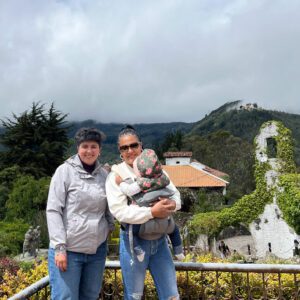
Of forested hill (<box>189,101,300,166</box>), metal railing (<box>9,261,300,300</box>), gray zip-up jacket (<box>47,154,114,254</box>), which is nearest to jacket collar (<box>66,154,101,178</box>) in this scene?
gray zip-up jacket (<box>47,154,114,254</box>)

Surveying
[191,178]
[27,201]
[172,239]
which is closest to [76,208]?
[172,239]

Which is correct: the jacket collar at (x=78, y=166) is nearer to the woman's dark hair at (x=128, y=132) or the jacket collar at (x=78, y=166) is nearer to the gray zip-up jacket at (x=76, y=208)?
the gray zip-up jacket at (x=76, y=208)

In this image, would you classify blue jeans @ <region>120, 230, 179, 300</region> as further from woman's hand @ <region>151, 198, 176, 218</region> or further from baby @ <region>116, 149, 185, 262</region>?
woman's hand @ <region>151, 198, 176, 218</region>

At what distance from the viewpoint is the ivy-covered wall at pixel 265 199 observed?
13062 millimetres

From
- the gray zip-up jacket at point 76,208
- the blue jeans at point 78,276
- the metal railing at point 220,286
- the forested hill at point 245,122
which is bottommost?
the metal railing at point 220,286

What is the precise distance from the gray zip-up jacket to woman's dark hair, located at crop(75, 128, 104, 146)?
16cm

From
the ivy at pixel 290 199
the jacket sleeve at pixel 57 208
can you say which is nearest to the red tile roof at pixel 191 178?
the ivy at pixel 290 199

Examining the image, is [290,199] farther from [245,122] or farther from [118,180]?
[245,122]

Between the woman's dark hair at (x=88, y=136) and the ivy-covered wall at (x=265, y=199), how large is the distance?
37.8ft

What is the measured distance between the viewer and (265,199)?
14.1 meters

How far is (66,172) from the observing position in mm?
2439

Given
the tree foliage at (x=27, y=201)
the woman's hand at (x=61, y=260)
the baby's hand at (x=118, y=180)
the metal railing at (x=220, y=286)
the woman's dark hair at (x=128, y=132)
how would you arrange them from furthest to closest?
the tree foliage at (x=27, y=201) < the metal railing at (x=220, y=286) < the woman's dark hair at (x=128, y=132) < the baby's hand at (x=118, y=180) < the woman's hand at (x=61, y=260)

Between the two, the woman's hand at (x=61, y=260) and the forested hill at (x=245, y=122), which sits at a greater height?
the forested hill at (x=245, y=122)

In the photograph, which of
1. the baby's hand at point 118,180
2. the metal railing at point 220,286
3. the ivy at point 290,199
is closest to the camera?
the baby's hand at point 118,180
